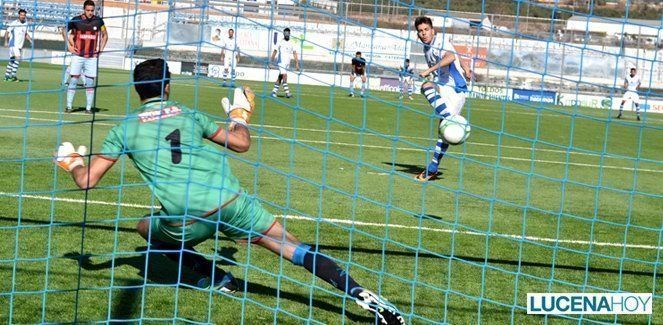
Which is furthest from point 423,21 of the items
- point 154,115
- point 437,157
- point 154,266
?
point 154,115

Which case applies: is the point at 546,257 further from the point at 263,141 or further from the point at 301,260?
the point at 263,141

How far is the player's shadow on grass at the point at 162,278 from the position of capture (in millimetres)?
5555

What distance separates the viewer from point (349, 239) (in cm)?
761

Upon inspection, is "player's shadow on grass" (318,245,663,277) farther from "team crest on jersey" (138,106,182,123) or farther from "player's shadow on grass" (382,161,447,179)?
"player's shadow on grass" (382,161,447,179)

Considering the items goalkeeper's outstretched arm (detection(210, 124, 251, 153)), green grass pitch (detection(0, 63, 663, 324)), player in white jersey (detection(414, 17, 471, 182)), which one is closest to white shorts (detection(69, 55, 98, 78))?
green grass pitch (detection(0, 63, 663, 324))

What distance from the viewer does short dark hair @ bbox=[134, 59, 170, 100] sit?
5.35 meters

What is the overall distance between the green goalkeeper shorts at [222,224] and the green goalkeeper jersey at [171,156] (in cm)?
5

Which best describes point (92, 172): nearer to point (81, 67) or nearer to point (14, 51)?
point (81, 67)

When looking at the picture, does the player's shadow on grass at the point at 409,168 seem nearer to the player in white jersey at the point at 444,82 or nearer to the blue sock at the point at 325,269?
the player in white jersey at the point at 444,82

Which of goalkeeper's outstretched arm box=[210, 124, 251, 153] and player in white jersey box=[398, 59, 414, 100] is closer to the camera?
goalkeeper's outstretched arm box=[210, 124, 251, 153]

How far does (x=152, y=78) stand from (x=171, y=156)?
0.47 m

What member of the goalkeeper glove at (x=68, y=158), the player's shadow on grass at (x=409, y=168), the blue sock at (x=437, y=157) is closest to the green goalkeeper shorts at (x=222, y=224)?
the goalkeeper glove at (x=68, y=158)

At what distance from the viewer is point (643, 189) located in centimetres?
1229

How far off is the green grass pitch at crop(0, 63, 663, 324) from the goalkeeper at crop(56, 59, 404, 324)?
0.48 feet
